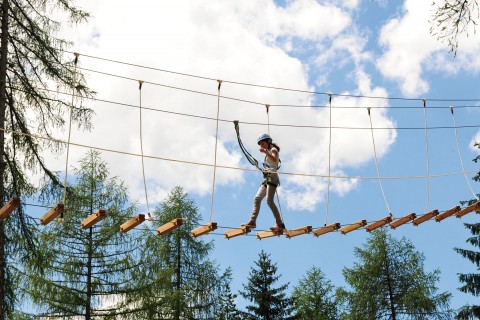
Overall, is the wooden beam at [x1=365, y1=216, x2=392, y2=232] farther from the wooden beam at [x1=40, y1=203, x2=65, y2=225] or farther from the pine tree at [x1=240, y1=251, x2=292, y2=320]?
the pine tree at [x1=240, y1=251, x2=292, y2=320]

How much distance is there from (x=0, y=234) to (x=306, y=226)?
539 cm

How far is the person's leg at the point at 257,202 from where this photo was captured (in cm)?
1008

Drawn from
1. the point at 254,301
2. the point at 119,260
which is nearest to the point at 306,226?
the point at 119,260

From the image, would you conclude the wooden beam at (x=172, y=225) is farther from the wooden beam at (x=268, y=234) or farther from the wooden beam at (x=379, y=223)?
the wooden beam at (x=379, y=223)

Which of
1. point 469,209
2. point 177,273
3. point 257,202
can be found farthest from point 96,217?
point 177,273

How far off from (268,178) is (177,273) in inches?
452

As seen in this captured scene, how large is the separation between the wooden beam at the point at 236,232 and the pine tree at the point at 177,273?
8.49 metres

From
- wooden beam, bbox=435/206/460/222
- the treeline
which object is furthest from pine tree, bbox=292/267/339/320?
wooden beam, bbox=435/206/460/222

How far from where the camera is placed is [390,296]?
2303 cm

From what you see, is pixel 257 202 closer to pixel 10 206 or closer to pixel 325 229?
pixel 325 229

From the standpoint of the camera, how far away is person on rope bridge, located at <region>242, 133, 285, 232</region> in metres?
10.1

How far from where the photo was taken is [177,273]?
20797 mm

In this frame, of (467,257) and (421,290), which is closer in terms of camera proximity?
(467,257)

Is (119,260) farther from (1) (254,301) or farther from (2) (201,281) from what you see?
(1) (254,301)
